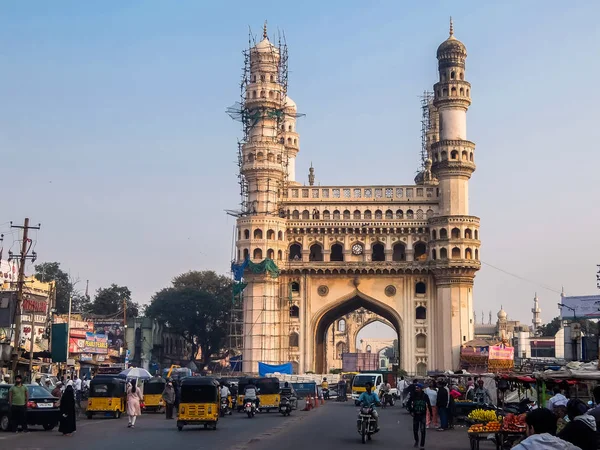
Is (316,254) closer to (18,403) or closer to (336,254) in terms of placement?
(336,254)

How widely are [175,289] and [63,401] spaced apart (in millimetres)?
68804

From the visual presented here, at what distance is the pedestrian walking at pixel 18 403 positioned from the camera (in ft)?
73.3

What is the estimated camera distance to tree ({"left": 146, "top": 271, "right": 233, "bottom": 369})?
87188 mm

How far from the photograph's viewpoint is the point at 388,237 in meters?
63.8

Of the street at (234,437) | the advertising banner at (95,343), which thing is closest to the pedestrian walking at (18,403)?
the street at (234,437)

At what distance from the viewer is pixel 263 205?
64.2 meters

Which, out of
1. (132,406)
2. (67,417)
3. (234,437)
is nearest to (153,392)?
(132,406)

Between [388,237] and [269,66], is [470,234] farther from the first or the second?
[269,66]

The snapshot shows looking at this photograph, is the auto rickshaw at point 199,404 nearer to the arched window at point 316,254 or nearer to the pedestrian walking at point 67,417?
the pedestrian walking at point 67,417

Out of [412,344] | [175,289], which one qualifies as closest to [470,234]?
[412,344]

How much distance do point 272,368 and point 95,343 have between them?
12.3 m

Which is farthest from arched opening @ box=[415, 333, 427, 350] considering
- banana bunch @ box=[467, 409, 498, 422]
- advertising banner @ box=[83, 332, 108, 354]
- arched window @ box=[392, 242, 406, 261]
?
banana bunch @ box=[467, 409, 498, 422]

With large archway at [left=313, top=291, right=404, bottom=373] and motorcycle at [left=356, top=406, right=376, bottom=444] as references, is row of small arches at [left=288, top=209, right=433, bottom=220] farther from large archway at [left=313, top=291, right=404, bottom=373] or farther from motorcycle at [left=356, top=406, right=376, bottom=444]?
motorcycle at [left=356, top=406, right=376, bottom=444]

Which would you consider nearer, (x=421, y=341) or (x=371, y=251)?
(x=421, y=341)
